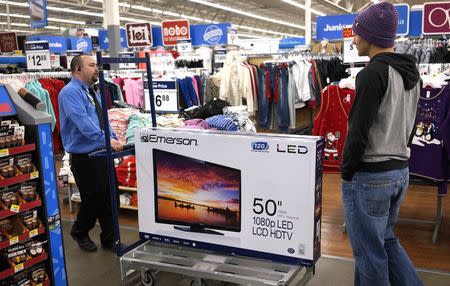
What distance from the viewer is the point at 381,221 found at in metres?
2.31

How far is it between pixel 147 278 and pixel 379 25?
2251mm

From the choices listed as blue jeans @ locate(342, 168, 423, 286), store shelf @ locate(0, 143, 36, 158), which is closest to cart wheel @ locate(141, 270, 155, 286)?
store shelf @ locate(0, 143, 36, 158)

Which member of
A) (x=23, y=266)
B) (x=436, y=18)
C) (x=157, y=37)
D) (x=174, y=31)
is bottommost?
(x=23, y=266)

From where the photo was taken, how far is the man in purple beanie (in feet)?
7.10

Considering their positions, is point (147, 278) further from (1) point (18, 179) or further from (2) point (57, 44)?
(2) point (57, 44)

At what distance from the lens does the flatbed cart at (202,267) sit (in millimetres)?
2727

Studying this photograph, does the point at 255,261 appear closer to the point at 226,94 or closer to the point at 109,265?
the point at 109,265

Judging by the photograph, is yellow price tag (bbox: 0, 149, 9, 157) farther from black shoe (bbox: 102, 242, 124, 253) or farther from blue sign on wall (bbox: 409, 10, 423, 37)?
blue sign on wall (bbox: 409, 10, 423, 37)

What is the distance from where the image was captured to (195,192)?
3.08 meters

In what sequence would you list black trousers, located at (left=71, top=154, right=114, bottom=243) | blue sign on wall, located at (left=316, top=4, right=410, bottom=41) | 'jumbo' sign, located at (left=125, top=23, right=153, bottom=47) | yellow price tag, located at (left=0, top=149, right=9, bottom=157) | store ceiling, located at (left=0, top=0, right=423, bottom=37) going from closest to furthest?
yellow price tag, located at (left=0, top=149, right=9, bottom=157), black trousers, located at (left=71, top=154, right=114, bottom=243), 'jumbo' sign, located at (left=125, top=23, right=153, bottom=47), blue sign on wall, located at (left=316, top=4, right=410, bottom=41), store ceiling, located at (left=0, top=0, right=423, bottom=37)

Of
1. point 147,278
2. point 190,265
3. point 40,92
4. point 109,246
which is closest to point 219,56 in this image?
point 40,92

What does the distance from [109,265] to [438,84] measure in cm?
308

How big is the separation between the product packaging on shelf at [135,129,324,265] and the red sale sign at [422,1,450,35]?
599cm

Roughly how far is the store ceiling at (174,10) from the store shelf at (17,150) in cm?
1584
